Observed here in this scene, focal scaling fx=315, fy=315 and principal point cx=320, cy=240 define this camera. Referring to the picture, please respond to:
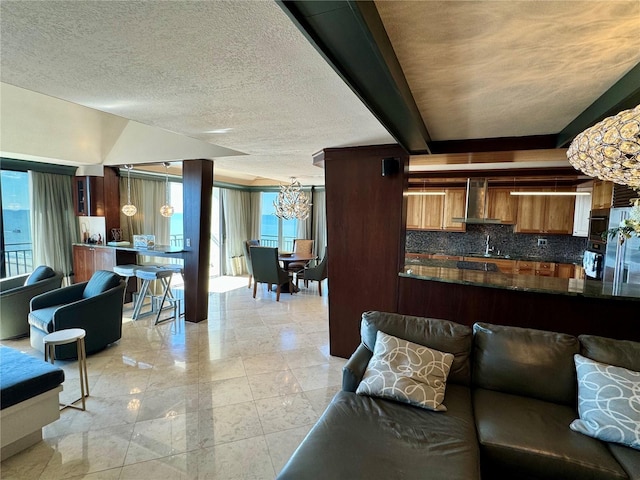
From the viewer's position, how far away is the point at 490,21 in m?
1.22

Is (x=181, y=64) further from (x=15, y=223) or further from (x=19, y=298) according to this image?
(x=15, y=223)

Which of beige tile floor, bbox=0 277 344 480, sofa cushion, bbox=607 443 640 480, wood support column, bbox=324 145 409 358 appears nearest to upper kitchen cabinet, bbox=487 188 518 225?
wood support column, bbox=324 145 409 358

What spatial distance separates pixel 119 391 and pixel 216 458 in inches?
52.7

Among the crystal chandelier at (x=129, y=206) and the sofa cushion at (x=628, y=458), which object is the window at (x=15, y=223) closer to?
the crystal chandelier at (x=129, y=206)

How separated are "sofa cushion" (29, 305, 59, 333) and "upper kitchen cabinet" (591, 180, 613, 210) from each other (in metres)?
6.80

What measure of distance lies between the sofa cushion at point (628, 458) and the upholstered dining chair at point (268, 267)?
16.1 ft

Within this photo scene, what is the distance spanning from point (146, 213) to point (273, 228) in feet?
11.6

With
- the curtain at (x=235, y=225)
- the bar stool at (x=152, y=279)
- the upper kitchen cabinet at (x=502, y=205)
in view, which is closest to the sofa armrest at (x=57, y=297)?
the bar stool at (x=152, y=279)

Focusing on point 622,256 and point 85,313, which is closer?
point 85,313

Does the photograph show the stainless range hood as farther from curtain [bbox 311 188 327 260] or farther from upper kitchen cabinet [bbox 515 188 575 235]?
curtain [bbox 311 188 327 260]

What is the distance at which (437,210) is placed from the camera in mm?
6004

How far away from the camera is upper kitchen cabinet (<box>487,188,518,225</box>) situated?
550 cm

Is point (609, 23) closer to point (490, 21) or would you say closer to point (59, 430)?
point (490, 21)

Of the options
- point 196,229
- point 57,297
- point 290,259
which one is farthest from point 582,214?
point 57,297
